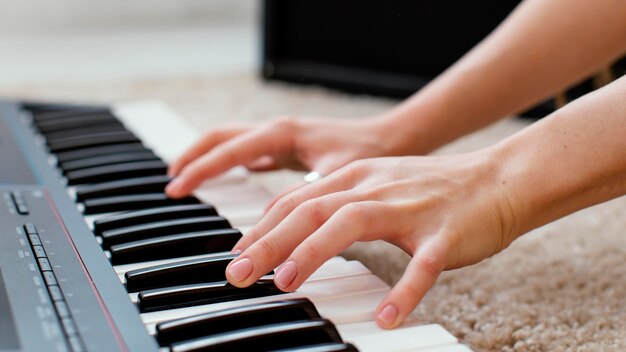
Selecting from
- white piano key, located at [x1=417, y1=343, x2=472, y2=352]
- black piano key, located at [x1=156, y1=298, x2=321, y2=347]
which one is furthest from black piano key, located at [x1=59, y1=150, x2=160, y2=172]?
white piano key, located at [x1=417, y1=343, x2=472, y2=352]

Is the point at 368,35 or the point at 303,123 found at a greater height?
the point at 368,35

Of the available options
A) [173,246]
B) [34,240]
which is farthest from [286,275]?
[34,240]

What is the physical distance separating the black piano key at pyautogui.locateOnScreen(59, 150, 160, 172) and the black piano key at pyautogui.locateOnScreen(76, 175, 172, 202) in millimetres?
52

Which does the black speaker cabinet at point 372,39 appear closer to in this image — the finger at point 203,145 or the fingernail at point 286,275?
the finger at point 203,145

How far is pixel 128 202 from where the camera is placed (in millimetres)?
865

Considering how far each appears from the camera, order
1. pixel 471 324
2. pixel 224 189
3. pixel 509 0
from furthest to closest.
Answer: pixel 509 0
pixel 224 189
pixel 471 324

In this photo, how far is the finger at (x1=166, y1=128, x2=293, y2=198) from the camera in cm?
92

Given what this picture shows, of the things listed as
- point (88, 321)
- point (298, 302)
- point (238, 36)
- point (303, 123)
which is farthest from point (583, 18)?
point (238, 36)

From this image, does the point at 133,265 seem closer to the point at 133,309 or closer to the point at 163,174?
the point at 133,309

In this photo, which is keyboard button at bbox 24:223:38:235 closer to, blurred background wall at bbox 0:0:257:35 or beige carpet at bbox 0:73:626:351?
beige carpet at bbox 0:73:626:351

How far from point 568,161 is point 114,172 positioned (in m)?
0.51

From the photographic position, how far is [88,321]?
0.58m

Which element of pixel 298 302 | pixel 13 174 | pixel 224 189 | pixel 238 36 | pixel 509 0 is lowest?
pixel 298 302

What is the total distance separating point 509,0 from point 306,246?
4.34 feet
